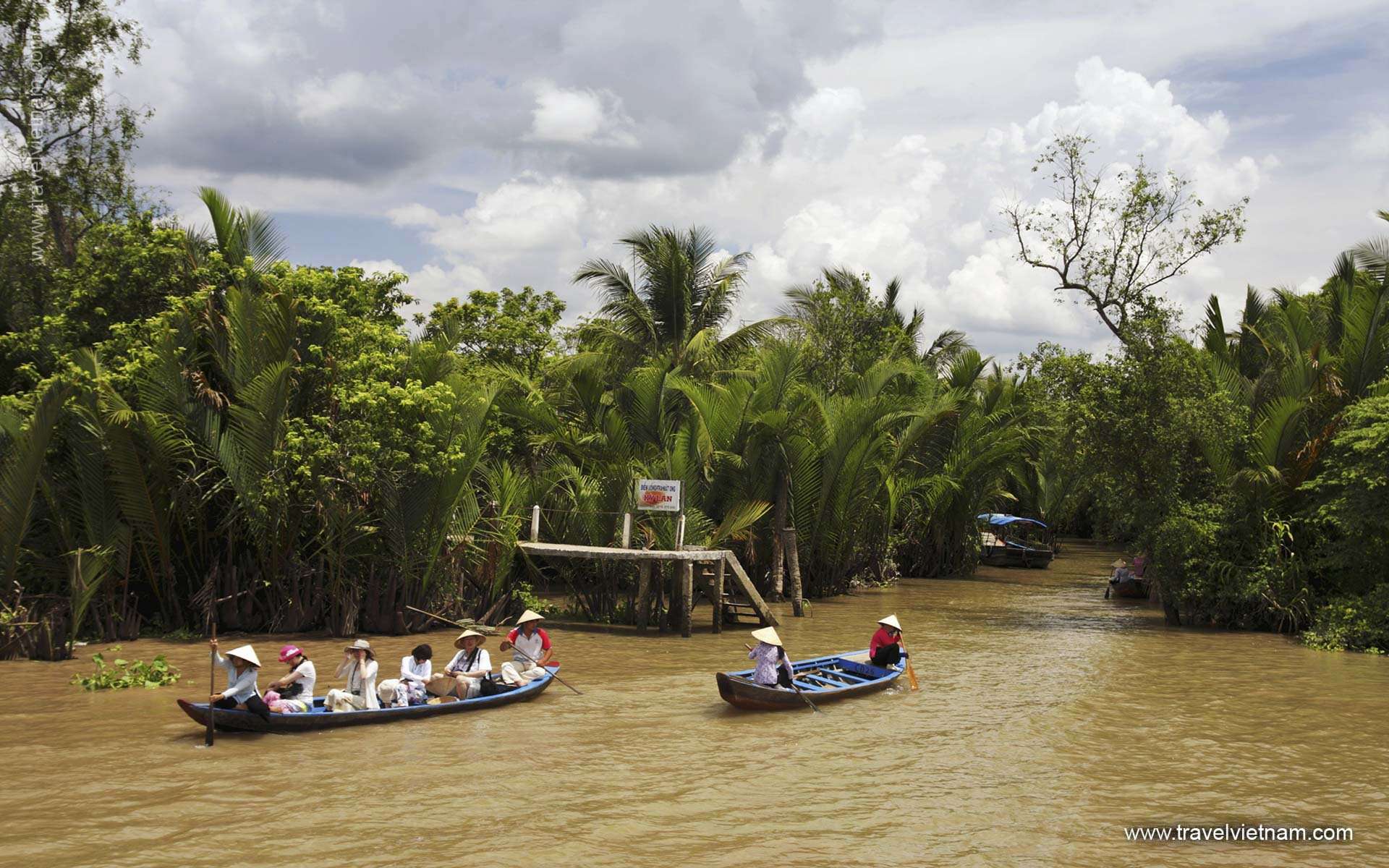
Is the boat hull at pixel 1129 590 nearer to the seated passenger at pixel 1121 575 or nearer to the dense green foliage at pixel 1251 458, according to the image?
the seated passenger at pixel 1121 575

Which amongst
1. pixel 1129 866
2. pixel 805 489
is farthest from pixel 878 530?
pixel 1129 866

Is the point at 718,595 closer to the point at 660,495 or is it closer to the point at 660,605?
the point at 660,605

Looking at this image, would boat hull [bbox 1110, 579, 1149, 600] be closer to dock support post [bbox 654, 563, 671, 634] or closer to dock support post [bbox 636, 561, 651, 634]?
dock support post [bbox 654, 563, 671, 634]

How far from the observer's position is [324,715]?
1208 cm

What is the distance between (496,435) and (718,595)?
4.89m

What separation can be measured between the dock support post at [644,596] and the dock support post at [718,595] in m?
1.20

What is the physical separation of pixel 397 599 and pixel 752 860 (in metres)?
11.3

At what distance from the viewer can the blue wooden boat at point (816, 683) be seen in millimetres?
13469

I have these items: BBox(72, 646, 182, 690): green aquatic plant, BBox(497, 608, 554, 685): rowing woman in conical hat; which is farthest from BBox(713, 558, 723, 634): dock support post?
BBox(72, 646, 182, 690): green aquatic plant

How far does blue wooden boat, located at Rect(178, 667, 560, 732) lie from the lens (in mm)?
11594

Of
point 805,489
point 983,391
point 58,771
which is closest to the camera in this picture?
point 58,771

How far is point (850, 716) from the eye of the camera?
544 inches

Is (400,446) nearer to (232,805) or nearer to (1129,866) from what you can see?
(232,805)

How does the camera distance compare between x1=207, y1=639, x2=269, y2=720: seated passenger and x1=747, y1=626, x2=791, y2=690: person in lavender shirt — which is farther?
x1=747, y1=626, x2=791, y2=690: person in lavender shirt
